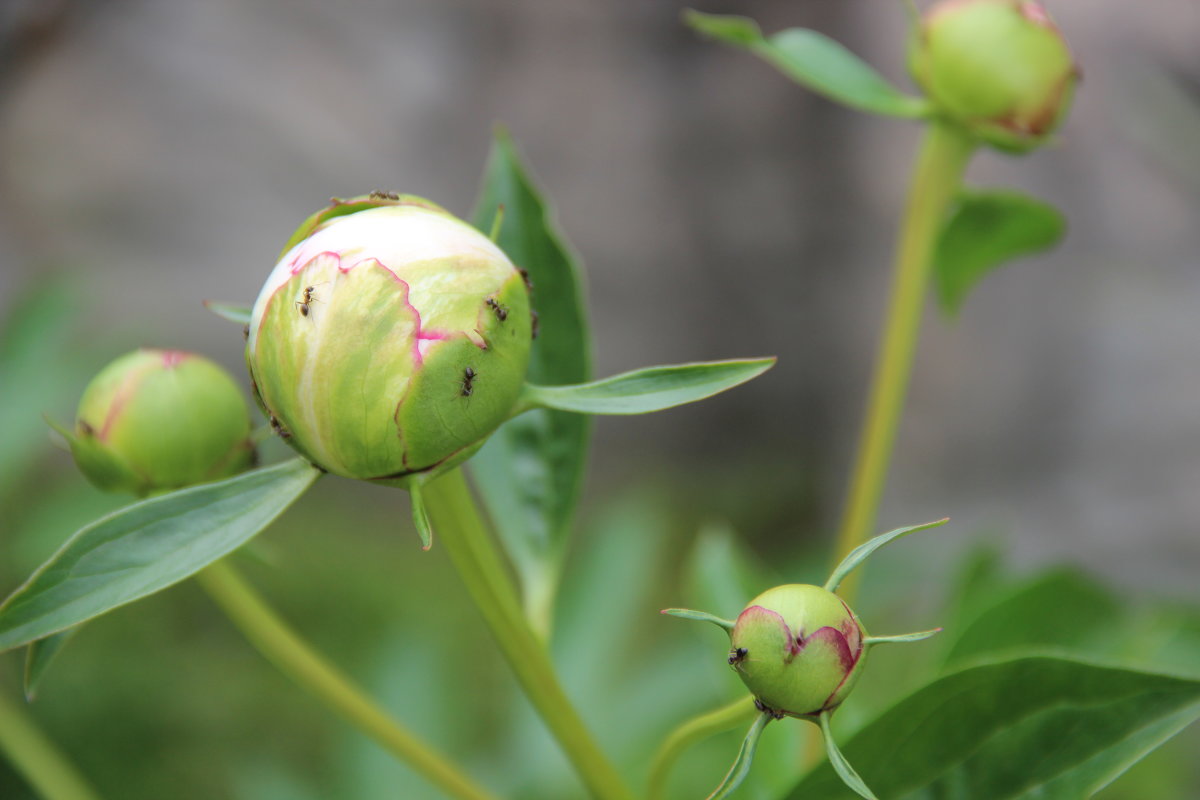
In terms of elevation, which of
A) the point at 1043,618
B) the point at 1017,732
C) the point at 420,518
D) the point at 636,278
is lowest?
the point at 636,278

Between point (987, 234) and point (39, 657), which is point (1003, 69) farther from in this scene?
point (39, 657)

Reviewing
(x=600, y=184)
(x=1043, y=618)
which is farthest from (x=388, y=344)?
(x=600, y=184)

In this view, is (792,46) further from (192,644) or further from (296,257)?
(192,644)

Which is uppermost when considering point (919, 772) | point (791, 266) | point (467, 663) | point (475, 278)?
point (475, 278)

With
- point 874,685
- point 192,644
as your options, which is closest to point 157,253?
point 192,644

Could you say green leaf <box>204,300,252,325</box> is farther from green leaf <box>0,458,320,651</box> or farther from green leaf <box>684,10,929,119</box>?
green leaf <box>684,10,929,119</box>

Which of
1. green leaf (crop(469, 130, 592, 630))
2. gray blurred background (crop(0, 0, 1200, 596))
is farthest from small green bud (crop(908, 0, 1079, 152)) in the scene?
gray blurred background (crop(0, 0, 1200, 596))

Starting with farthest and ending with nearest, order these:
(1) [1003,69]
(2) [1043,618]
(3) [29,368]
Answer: (3) [29,368], (2) [1043,618], (1) [1003,69]
